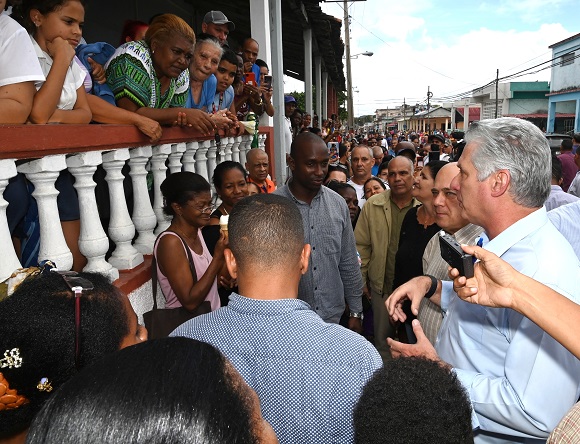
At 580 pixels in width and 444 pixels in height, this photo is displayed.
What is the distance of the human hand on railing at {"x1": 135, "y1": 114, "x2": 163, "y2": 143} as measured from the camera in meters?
2.55

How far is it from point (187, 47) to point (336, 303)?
197cm

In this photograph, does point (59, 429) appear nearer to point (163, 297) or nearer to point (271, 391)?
point (271, 391)

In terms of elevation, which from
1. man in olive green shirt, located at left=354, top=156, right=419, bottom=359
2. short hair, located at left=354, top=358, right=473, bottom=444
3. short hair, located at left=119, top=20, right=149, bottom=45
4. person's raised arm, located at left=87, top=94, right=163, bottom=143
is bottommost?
man in olive green shirt, located at left=354, top=156, right=419, bottom=359

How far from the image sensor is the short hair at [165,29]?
294 centimetres

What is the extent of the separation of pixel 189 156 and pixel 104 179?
851mm

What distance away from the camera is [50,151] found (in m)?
1.92

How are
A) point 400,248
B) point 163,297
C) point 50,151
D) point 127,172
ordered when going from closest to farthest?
point 50,151 → point 163,297 → point 127,172 → point 400,248

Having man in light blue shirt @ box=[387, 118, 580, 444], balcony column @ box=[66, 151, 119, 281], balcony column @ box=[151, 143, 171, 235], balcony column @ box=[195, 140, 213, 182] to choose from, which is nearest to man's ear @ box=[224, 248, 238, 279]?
man in light blue shirt @ box=[387, 118, 580, 444]

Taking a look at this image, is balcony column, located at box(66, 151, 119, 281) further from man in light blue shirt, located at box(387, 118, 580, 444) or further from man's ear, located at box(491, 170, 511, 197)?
man's ear, located at box(491, 170, 511, 197)

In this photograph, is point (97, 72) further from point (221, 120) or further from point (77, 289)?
point (77, 289)

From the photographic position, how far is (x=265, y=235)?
162 centimetres

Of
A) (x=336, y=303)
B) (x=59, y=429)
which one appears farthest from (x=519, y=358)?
(x=336, y=303)

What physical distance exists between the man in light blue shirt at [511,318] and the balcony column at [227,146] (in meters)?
2.71

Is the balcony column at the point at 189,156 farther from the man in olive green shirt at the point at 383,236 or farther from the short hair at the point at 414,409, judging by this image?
the short hair at the point at 414,409
